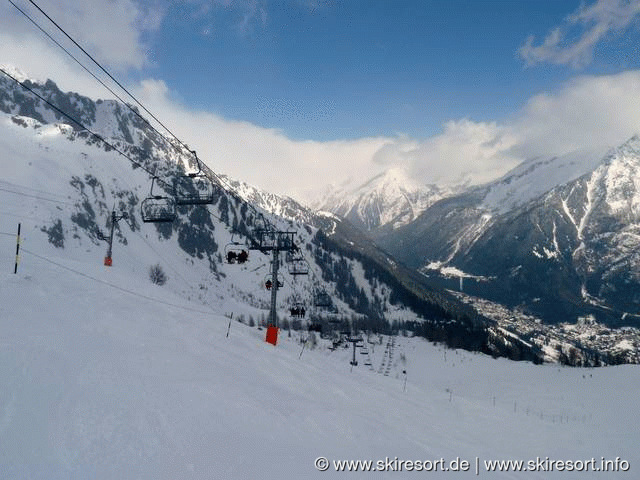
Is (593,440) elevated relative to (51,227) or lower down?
lower down

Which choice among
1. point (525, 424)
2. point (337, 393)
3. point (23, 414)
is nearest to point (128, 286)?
point (337, 393)

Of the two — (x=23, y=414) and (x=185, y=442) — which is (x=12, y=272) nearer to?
(x=23, y=414)

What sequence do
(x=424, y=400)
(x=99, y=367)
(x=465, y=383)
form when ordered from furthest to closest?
(x=465, y=383), (x=424, y=400), (x=99, y=367)

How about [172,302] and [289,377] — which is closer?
[289,377]

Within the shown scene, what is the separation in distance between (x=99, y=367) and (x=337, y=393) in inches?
448

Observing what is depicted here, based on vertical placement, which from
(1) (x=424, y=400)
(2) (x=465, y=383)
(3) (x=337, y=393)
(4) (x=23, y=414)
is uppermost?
(4) (x=23, y=414)

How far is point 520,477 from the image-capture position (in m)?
17.1

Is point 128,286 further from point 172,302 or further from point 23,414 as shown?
point 23,414

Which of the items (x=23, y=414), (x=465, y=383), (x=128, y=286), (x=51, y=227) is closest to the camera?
(x=23, y=414)

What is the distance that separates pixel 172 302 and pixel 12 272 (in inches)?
378

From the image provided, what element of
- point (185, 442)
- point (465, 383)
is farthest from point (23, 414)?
point (465, 383)

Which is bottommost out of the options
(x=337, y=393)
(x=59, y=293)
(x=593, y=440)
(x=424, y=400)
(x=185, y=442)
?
(x=593, y=440)

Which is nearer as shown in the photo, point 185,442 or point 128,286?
point 185,442

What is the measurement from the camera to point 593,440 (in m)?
31.6
